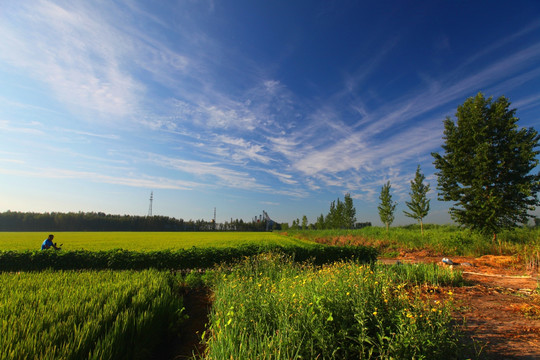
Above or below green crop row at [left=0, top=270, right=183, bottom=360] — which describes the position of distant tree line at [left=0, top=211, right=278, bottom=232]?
below

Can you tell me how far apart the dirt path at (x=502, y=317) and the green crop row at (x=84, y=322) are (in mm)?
4297

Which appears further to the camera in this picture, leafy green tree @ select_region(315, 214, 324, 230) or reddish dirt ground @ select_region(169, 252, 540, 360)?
leafy green tree @ select_region(315, 214, 324, 230)

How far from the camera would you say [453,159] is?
50.4ft

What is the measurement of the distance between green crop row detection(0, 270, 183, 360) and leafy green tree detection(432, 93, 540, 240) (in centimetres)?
1746

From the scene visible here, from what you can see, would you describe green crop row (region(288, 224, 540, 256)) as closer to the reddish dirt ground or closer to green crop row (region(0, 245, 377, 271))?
the reddish dirt ground

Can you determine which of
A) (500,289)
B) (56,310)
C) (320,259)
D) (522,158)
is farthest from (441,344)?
(522,158)

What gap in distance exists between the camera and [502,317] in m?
4.49

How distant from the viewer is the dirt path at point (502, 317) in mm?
3315

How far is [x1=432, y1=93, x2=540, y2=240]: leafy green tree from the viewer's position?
13344 mm

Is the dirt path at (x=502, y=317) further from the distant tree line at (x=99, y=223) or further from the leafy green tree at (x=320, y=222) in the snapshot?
the distant tree line at (x=99, y=223)

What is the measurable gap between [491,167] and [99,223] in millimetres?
93351

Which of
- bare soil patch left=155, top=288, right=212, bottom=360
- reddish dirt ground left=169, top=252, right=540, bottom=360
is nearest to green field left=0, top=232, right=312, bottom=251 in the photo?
bare soil patch left=155, top=288, right=212, bottom=360

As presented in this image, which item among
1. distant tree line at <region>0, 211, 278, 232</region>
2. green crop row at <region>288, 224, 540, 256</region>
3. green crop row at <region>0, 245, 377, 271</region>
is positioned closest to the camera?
green crop row at <region>0, 245, 377, 271</region>

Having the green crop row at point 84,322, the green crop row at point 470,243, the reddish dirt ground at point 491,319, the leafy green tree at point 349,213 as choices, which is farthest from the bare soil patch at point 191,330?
the leafy green tree at point 349,213
